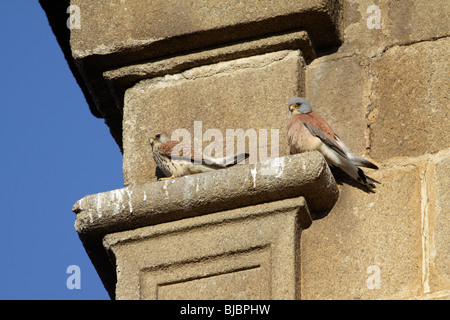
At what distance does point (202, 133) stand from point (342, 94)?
0.59 meters

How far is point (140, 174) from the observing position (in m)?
4.40

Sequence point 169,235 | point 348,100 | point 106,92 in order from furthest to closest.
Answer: point 106,92 < point 348,100 < point 169,235

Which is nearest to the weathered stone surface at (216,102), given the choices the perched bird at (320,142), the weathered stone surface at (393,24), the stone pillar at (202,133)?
the stone pillar at (202,133)

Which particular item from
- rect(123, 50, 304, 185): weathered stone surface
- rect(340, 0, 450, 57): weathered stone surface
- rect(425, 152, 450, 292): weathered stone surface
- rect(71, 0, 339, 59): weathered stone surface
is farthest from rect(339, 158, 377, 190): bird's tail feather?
rect(71, 0, 339, 59): weathered stone surface

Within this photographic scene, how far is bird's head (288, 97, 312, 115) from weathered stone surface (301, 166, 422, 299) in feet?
1.16

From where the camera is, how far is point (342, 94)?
14.1 feet

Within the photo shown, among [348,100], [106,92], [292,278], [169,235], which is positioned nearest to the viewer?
[292,278]

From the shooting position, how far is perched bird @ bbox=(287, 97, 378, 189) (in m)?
3.99

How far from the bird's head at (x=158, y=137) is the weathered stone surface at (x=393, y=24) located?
0.83m

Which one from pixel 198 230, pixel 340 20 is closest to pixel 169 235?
pixel 198 230

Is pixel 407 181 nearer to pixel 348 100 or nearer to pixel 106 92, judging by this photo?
pixel 348 100

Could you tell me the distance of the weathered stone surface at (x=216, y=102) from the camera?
14.1 ft

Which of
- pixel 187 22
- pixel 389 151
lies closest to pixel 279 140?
pixel 389 151
